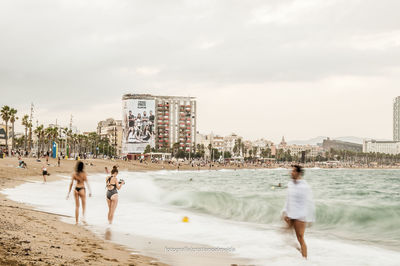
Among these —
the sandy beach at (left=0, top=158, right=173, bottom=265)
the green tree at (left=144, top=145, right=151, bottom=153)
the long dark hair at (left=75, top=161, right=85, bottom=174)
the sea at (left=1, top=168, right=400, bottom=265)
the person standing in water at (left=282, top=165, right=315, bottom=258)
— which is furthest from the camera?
the green tree at (left=144, top=145, right=151, bottom=153)

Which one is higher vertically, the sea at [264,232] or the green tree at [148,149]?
the green tree at [148,149]

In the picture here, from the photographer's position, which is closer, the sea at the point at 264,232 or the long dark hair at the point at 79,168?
the sea at the point at 264,232

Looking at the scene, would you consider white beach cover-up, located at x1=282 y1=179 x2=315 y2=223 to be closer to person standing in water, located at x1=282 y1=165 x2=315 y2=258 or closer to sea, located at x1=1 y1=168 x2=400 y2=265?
person standing in water, located at x1=282 y1=165 x2=315 y2=258

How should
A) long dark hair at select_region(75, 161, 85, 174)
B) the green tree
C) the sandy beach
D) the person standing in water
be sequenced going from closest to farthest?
1. the sandy beach
2. the person standing in water
3. long dark hair at select_region(75, 161, 85, 174)
4. the green tree

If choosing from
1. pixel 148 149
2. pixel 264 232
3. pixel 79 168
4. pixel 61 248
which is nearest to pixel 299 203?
pixel 61 248

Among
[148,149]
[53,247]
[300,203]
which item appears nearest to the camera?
[53,247]

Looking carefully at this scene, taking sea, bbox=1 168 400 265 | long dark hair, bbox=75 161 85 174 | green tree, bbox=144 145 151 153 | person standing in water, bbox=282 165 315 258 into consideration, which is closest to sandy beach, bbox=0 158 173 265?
sea, bbox=1 168 400 265

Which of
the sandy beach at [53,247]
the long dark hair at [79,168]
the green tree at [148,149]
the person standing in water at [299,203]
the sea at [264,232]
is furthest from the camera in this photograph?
the green tree at [148,149]

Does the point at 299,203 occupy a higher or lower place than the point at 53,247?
higher

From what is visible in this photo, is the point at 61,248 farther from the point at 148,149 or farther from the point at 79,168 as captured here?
the point at 148,149

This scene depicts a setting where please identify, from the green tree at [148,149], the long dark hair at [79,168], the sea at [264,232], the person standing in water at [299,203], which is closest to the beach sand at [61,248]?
the sea at [264,232]

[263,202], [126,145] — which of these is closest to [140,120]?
[126,145]

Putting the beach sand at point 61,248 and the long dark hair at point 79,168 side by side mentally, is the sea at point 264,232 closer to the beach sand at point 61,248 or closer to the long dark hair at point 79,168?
the beach sand at point 61,248

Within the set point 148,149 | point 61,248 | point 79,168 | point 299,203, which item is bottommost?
point 61,248
